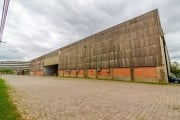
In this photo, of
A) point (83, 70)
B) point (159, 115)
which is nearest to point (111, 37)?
point (83, 70)

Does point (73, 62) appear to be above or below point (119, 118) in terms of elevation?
above

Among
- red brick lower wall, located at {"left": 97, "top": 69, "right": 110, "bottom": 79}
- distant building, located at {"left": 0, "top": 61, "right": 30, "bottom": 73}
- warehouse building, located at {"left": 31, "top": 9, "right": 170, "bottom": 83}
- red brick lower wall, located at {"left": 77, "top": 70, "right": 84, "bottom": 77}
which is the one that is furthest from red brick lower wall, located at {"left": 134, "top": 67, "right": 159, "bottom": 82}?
distant building, located at {"left": 0, "top": 61, "right": 30, "bottom": 73}

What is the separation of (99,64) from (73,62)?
10859mm

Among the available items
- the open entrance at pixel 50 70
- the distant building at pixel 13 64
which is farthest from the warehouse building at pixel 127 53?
the distant building at pixel 13 64

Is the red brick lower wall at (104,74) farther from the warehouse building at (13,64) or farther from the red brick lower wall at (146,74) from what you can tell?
the warehouse building at (13,64)

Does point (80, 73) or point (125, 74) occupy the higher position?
point (80, 73)

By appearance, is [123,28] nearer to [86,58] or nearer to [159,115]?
[86,58]

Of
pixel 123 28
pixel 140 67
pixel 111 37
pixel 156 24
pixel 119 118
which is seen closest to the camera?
pixel 119 118

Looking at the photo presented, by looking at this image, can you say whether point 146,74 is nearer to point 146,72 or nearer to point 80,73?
point 146,72

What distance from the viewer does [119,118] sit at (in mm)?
4844

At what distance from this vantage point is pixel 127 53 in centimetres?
2339

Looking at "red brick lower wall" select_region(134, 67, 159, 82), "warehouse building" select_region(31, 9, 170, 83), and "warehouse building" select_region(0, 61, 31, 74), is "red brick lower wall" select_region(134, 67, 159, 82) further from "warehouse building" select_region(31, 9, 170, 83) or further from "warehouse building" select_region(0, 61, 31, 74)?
"warehouse building" select_region(0, 61, 31, 74)

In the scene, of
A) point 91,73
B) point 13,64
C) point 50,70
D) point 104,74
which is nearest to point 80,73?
point 91,73

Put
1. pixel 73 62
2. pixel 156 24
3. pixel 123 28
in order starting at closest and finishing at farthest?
pixel 156 24 → pixel 123 28 → pixel 73 62
